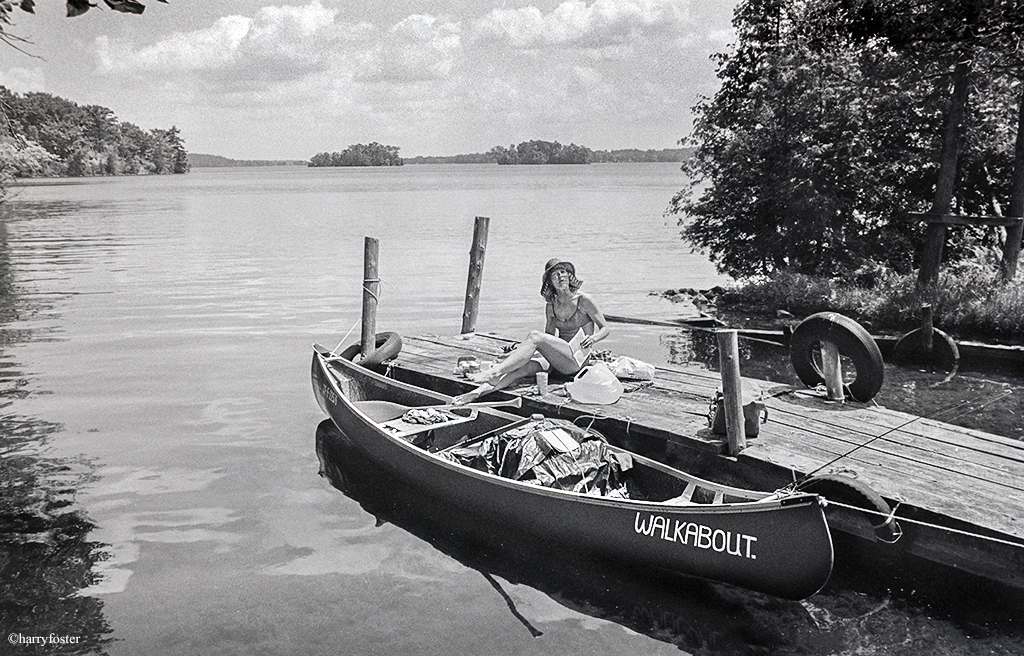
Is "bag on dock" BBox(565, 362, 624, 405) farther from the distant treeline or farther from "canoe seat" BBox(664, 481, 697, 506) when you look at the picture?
the distant treeline

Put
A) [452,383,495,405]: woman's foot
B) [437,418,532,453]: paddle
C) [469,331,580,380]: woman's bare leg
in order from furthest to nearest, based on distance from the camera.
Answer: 1. [469,331,580,380]: woman's bare leg
2. [452,383,495,405]: woman's foot
3. [437,418,532,453]: paddle

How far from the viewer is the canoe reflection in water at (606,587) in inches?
264

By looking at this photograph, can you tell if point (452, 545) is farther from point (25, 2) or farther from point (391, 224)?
point (391, 224)

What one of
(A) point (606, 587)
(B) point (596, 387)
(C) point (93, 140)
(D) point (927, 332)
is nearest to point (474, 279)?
(B) point (596, 387)

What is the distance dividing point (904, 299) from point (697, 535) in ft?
42.7

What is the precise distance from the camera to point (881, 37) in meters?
16.3

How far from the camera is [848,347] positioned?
366 inches

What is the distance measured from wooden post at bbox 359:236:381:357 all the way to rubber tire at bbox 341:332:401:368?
0.11 metres

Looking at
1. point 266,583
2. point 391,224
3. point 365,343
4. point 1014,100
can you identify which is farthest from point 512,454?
point 391,224

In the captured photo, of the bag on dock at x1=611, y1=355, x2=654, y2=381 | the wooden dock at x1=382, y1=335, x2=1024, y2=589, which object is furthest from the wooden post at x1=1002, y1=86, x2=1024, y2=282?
the bag on dock at x1=611, y1=355, x2=654, y2=381

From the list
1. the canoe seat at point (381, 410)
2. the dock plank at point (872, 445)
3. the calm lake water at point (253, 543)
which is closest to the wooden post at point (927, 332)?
the calm lake water at point (253, 543)

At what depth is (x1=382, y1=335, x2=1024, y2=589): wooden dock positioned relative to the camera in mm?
6305

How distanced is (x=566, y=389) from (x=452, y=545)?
2578mm

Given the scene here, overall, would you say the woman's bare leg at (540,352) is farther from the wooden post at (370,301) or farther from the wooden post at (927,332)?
the wooden post at (927,332)
